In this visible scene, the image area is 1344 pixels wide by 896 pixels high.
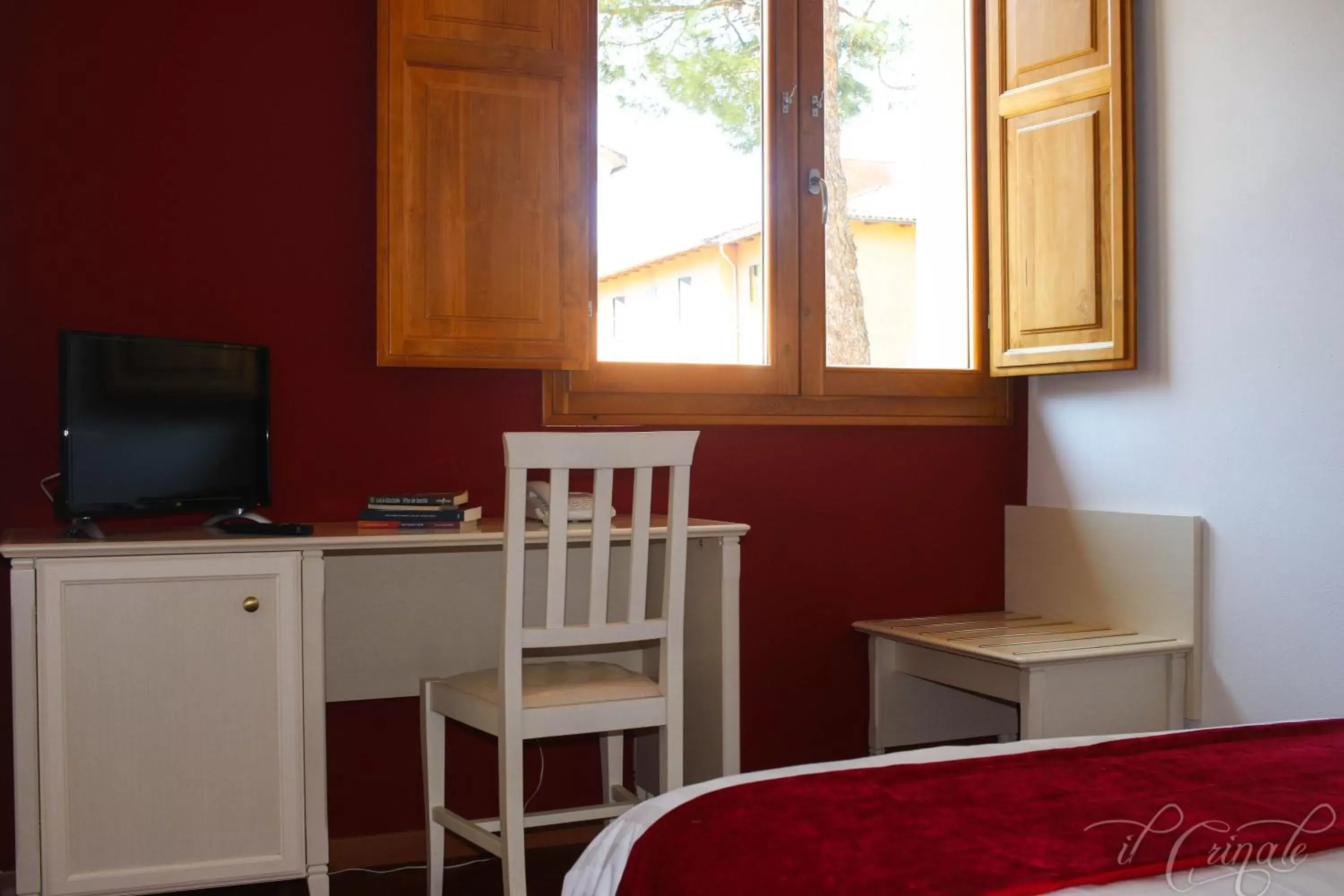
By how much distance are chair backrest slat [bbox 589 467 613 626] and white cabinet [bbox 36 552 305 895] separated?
23.2 inches

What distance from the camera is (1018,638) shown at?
10.5 feet

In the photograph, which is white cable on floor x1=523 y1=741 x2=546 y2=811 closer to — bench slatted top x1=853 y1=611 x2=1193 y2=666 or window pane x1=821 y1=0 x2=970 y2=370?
bench slatted top x1=853 y1=611 x2=1193 y2=666

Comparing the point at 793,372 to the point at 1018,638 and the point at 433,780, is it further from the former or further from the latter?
the point at 433,780

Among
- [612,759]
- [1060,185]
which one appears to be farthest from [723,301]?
[612,759]

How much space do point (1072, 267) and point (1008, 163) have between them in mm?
390

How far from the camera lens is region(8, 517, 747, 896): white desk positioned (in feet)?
7.57

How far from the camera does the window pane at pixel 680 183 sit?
3344 mm

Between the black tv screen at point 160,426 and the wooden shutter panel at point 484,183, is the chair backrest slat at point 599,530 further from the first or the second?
the black tv screen at point 160,426

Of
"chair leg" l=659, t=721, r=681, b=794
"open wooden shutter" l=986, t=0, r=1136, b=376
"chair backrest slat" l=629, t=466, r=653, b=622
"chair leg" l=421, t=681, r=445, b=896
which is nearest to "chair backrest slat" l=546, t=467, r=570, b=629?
"chair backrest slat" l=629, t=466, r=653, b=622

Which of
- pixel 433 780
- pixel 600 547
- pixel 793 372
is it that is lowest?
pixel 433 780

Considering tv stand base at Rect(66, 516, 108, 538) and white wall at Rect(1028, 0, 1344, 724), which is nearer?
tv stand base at Rect(66, 516, 108, 538)

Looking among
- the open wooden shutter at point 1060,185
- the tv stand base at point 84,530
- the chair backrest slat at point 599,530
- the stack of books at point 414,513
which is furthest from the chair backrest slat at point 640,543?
the open wooden shutter at point 1060,185

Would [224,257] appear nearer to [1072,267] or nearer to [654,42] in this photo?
[654,42]

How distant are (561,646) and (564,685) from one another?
9 centimetres
